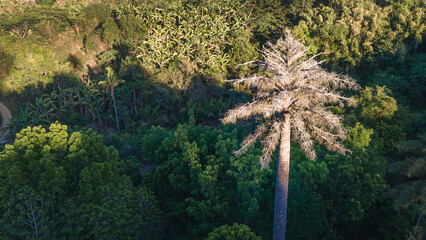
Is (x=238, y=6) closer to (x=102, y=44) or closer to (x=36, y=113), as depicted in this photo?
(x=102, y=44)

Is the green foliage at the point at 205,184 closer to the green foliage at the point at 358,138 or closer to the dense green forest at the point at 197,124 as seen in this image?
the dense green forest at the point at 197,124

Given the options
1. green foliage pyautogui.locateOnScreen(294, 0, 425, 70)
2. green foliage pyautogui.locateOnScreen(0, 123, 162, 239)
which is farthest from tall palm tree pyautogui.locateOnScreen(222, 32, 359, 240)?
green foliage pyautogui.locateOnScreen(294, 0, 425, 70)

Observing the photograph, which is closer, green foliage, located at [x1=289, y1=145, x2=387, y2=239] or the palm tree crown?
the palm tree crown

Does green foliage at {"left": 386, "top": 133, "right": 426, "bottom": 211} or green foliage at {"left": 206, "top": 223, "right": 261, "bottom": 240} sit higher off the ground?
green foliage at {"left": 386, "top": 133, "right": 426, "bottom": 211}

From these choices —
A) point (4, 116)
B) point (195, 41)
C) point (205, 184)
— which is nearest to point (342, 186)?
point (205, 184)

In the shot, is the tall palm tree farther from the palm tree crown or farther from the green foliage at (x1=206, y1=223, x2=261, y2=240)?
the green foliage at (x1=206, y1=223, x2=261, y2=240)
